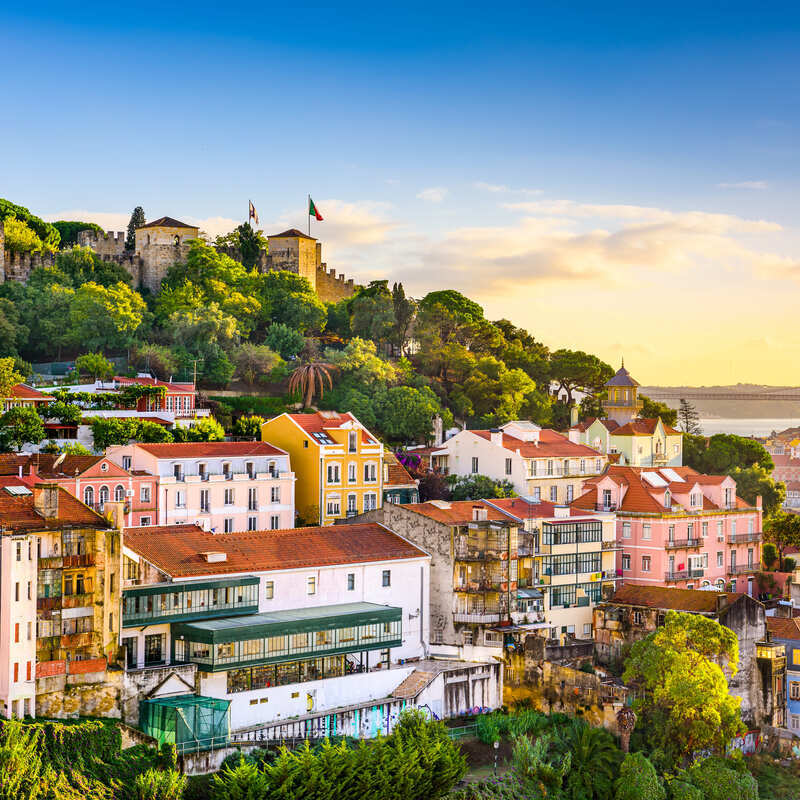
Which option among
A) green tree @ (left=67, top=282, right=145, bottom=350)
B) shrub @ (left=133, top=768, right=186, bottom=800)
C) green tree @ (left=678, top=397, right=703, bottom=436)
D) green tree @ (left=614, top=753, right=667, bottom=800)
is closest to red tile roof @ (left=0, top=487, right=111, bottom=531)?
shrub @ (left=133, top=768, right=186, bottom=800)

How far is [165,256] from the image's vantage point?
85938 mm

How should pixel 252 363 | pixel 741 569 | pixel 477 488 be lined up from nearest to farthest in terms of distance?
pixel 741 569
pixel 477 488
pixel 252 363

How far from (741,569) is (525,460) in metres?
11.2

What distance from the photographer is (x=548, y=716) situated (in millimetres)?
42125

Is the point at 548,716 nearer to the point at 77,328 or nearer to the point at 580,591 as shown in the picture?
the point at 580,591

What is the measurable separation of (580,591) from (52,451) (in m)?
23.7

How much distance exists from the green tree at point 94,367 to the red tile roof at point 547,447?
2142cm

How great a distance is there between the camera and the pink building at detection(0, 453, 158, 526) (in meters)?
48.3

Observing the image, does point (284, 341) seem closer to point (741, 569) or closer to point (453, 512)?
point (453, 512)

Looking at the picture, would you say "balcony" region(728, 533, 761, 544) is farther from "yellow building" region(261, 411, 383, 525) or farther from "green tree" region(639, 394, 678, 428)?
"green tree" region(639, 394, 678, 428)

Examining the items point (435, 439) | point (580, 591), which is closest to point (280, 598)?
point (580, 591)

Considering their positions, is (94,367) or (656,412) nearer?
(94,367)

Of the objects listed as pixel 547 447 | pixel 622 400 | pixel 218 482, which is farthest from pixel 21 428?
pixel 622 400

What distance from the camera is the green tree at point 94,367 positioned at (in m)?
68.4
